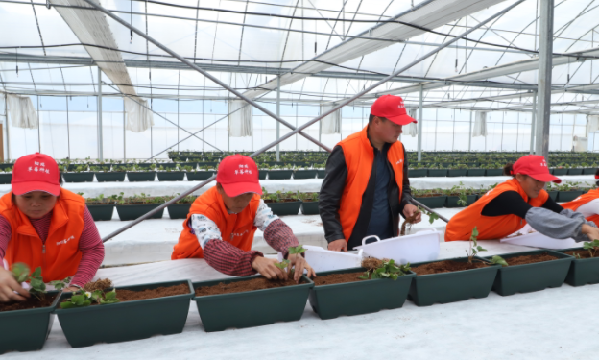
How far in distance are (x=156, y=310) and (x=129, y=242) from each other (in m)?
2.48

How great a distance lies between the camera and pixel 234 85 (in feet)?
48.4

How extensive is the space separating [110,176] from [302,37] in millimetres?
4657

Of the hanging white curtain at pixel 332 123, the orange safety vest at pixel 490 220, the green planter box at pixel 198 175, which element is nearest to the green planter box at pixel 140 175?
the green planter box at pixel 198 175

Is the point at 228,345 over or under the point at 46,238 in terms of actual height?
under

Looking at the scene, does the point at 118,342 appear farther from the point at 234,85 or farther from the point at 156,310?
the point at 234,85

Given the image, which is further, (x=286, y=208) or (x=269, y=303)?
(x=286, y=208)

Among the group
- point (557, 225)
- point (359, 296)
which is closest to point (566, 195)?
point (557, 225)

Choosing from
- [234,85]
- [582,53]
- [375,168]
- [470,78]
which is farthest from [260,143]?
[375,168]

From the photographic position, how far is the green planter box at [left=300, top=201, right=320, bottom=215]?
490 cm

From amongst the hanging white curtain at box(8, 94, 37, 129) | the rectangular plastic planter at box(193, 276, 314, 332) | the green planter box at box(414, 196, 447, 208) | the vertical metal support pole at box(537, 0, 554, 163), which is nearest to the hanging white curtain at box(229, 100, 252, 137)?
the hanging white curtain at box(8, 94, 37, 129)

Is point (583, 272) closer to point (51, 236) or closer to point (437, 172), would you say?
point (51, 236)

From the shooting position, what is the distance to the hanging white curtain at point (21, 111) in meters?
14.1

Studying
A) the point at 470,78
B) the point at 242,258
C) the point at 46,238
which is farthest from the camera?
the point at 470,78

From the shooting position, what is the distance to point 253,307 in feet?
4.11
